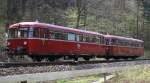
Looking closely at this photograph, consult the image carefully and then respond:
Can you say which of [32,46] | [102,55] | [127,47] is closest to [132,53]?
[127,47]

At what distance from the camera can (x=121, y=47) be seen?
134 ft

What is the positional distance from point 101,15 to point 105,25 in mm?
→ 2417

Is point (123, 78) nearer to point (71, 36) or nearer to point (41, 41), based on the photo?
point (41, 41)

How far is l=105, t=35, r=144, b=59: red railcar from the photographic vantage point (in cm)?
3866

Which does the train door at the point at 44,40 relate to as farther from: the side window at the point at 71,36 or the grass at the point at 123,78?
the grass at the point at 123,78

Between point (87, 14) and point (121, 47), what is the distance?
20.1 metres

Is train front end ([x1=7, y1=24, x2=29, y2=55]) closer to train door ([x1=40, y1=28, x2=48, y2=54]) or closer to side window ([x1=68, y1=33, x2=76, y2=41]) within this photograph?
train door ([x1=40, y1=28, x2=48, y2=54])

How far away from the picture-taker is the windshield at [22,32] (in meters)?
24.8

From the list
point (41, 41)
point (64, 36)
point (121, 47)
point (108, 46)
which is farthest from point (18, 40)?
point (121, 47)

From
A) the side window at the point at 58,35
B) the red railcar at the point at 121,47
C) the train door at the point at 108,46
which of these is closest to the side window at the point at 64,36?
the side window at the point at 58,35

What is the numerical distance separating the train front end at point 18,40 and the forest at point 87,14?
1430cm

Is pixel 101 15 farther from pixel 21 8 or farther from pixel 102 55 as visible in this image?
pixel 102 55

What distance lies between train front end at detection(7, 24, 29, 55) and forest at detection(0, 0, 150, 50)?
46.9 feet

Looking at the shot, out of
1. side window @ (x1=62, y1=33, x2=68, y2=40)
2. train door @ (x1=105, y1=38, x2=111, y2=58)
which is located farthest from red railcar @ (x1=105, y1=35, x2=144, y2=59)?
side window @ (x1=62, y1=33, x2=68, y2=40)
